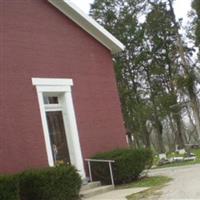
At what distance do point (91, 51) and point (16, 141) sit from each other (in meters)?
5.58

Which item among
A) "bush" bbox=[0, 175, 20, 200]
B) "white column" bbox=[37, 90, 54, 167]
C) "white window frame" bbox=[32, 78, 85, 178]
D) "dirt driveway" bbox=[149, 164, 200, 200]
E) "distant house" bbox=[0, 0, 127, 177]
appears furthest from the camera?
"white window frame" bbox=[32, 78, 85, 178]

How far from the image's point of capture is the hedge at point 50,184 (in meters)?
13.5

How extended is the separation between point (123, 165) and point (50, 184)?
13.5 ft

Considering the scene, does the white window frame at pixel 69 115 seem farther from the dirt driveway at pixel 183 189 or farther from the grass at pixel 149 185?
the dirt driveway at pixel 183 189

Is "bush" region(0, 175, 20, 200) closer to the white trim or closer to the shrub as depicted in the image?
the shrub

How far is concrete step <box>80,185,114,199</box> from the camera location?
1524 cm

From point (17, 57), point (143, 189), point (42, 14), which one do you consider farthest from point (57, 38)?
point (143, 189)

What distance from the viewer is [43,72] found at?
17.6 metres

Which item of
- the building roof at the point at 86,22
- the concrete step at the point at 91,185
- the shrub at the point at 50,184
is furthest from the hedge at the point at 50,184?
the building roof at the point at 86,22

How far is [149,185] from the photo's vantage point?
15930mm

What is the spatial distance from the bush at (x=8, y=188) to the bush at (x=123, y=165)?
5373mm

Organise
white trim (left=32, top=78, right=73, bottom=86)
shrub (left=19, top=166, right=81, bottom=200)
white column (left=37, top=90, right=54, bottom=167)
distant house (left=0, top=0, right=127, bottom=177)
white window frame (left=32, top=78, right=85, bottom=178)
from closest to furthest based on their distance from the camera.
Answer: shrub (left=19, top=166, right=81, bottom=200) → distant house (left=0, top=0, right=127, bottom=177) → white column (left=37, top=90, right=54, bottom=167) → white trim (left=32, top=78, right=73, bottom=86) → white window frame (left=32, top=78, right=85, bottom=178)

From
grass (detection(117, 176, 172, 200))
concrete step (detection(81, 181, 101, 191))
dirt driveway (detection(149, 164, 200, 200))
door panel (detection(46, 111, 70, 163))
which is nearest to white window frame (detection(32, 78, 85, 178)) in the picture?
door panel (detection(46, 111, 70, 163))

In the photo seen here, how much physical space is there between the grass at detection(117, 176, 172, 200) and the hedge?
1.58 metres
